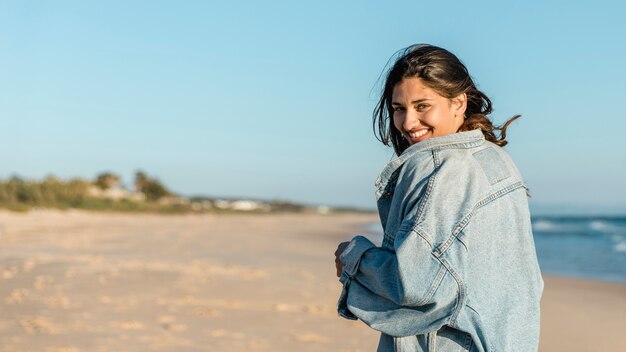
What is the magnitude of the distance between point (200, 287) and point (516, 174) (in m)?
7.70

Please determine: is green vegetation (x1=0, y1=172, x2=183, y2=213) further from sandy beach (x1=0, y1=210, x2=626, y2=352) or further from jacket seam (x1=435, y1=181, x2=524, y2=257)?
jacket seam (x1=435, y1=181, x2=524, y2=257)

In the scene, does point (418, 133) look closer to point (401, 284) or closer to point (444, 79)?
point (444, 79)

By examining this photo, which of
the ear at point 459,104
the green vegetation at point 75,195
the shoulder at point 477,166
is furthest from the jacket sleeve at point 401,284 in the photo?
the green vegetation at point 75,195

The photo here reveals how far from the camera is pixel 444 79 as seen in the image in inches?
75.6


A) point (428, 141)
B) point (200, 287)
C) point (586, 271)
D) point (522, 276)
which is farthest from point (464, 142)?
point (586, 271)

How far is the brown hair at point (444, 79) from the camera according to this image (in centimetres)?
192

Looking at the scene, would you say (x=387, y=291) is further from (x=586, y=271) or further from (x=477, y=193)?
(x=586, y=271)

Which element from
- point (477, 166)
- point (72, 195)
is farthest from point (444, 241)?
point (72, 195)

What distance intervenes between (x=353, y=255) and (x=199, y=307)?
5972 millimetres

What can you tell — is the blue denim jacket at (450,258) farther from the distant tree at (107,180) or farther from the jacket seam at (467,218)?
the distant tree at (107,180)

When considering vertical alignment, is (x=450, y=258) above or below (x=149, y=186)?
above

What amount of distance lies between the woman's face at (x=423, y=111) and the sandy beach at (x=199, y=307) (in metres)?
4.09

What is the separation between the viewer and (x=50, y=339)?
19.2 ft

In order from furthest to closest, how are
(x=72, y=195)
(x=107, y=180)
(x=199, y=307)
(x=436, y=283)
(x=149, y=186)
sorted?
1. (x=149, y=186)
2. (x=107, y=180)
3. (x=72, y=195)
4. (x=199, y=307)
5. (x=436, y=283)
